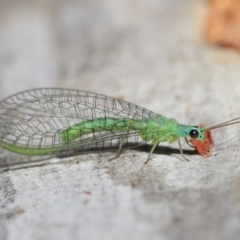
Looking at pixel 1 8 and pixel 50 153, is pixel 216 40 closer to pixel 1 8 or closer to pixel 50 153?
pixel 50 153

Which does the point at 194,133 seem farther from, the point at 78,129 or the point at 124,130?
the point at 78,129

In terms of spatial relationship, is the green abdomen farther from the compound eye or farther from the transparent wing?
the compound eye

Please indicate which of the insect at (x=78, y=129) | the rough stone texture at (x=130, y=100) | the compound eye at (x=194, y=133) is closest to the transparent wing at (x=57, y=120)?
the insect at (x=78, y=129)

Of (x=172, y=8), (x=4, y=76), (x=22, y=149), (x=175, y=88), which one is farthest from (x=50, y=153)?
(x=172, y=8)

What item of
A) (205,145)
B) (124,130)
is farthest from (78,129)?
(205,145)

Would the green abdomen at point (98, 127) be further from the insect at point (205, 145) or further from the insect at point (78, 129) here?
the insect at point (205, 145)
